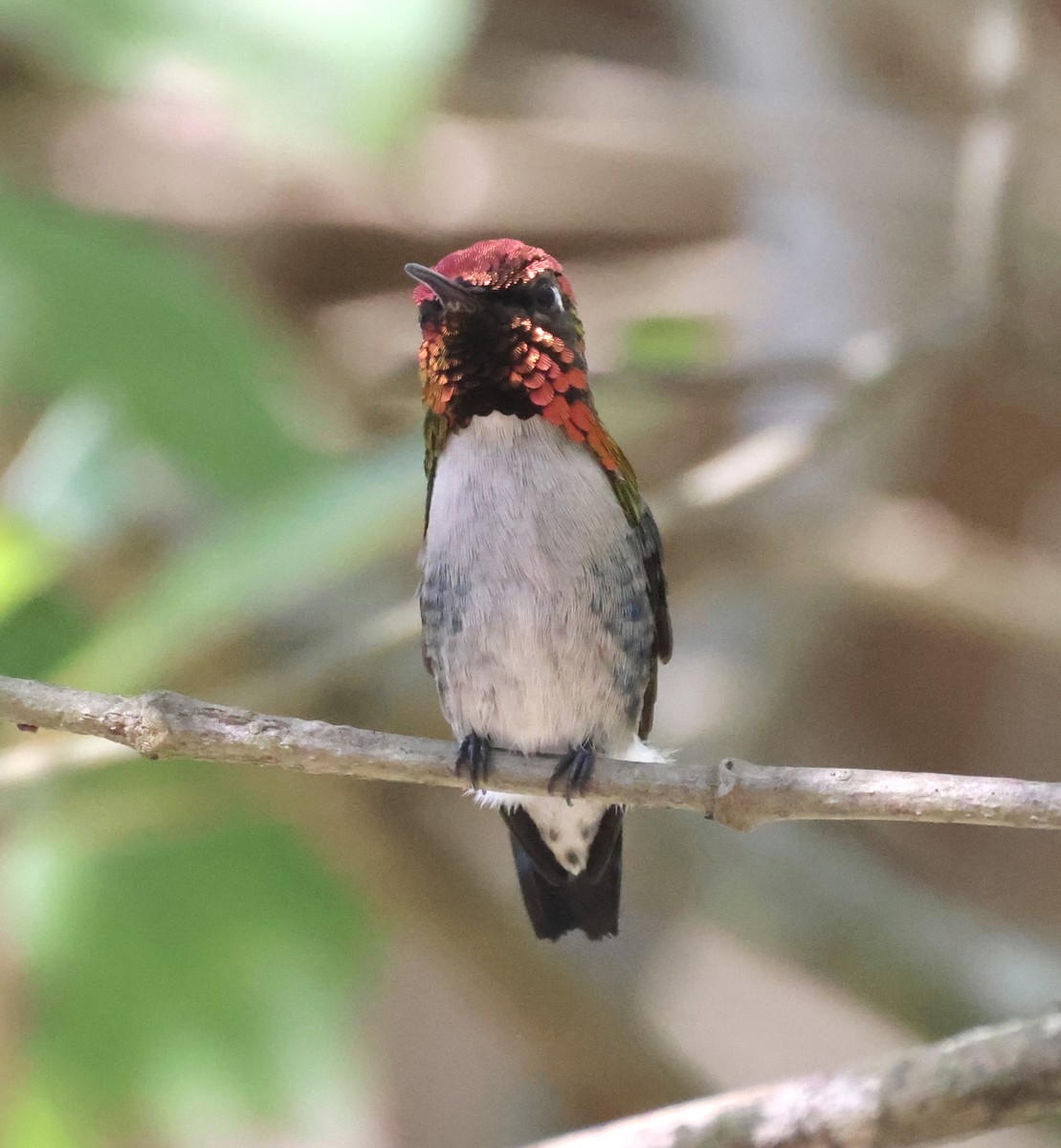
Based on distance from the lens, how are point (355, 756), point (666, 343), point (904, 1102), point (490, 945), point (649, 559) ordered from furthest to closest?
point (490, 945), point (666, 343), point (649, 559), point (904, 1102), point (355, 756)

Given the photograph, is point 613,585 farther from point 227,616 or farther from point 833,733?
point 833,733

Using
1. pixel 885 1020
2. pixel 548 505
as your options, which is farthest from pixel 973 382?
pixel 548 505

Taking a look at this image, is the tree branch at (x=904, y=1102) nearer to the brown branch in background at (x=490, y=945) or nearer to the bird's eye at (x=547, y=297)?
the bird's eye at (x=547, y=297)

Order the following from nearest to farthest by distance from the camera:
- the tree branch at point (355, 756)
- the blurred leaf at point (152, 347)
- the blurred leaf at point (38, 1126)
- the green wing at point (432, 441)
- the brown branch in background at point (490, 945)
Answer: the tree branch at point (355, 756) → the green wing at point (432, 441) → the blurred leaf at point (152, 347) → the blurred leaf at point (38, 1126) → the brown branch in background at point (490, 945)

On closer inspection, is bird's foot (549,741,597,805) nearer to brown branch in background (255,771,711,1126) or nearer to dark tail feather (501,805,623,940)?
dark tail feather (501,805,623,940)

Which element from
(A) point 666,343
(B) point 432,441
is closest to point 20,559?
(B) point 432,441

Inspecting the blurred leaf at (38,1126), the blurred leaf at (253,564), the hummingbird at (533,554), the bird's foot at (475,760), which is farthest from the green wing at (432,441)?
the blurred leaf at (38,1126)

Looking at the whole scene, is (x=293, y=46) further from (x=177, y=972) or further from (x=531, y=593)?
(x=177, y=972)
